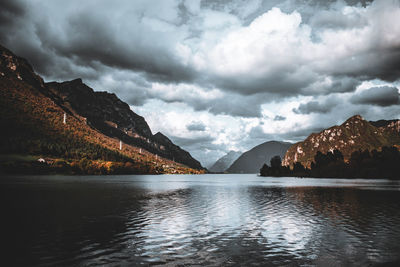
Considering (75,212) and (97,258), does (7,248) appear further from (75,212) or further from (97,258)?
(75,212)

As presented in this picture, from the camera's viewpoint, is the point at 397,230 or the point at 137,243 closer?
the point at 137,243

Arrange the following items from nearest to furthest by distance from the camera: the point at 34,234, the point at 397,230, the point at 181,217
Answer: the point at 34,234 < the point at 397,230 < the point at 181,217

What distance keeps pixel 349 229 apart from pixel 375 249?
9.96m

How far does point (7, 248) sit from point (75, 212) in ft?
76.9

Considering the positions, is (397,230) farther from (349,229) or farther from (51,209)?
(51,209)

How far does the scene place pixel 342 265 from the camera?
872 inches

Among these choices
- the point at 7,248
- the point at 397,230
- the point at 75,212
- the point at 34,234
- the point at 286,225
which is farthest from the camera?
the point at 75,212

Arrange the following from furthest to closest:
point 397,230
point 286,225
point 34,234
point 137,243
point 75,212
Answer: point 75,212 < point 286,225 < point 397,230 < point 34,234 < point 137,243

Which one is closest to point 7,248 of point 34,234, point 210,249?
point 34,234

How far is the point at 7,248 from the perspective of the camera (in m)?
26.5

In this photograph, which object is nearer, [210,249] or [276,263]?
[276,263]

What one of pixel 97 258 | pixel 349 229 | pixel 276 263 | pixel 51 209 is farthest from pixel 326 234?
pixel 51 209

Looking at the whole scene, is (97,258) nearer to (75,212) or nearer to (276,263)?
(276,263)

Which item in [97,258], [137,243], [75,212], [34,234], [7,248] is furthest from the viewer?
[75,212]
